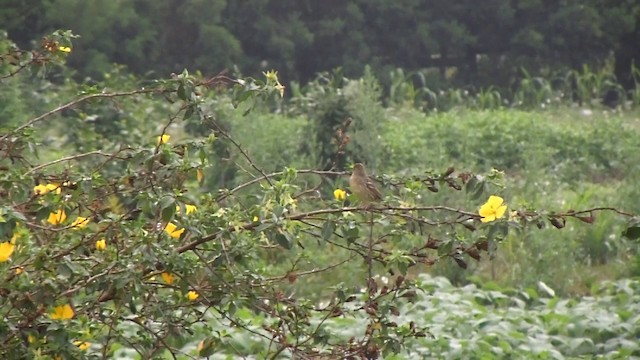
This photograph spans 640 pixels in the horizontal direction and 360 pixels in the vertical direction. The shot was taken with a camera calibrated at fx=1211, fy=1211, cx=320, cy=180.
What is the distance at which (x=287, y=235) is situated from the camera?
7.01ft

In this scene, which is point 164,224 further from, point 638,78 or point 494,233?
point 638,78

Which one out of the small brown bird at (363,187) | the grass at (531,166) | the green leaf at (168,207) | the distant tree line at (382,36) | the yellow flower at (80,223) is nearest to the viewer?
the green leaf at (168,207)

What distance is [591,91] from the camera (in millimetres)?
15516

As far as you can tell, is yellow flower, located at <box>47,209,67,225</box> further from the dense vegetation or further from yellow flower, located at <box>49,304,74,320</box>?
yellow flower, located at <box>49,304,74,320</box>

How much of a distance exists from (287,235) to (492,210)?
385 mm

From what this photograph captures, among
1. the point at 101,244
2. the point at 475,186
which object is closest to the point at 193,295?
the point at 101,244

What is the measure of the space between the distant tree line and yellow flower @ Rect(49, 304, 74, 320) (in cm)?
1290

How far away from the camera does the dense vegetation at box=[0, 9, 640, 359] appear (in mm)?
2242

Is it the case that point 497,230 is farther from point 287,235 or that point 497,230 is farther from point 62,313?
point 62,313

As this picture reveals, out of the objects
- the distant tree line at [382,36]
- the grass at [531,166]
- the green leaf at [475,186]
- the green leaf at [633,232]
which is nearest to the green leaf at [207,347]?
the green leaf at [475,186]

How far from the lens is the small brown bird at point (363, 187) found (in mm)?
2477

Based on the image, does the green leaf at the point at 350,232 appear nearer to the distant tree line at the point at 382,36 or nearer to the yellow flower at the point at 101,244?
the yellow flower at the point at 101,244

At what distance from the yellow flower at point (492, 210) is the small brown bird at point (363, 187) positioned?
0.32m

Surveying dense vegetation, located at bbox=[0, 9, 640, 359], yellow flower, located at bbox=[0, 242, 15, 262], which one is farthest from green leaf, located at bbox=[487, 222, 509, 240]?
yellow flower, located at bbox=[0, 242, 15, 262]
